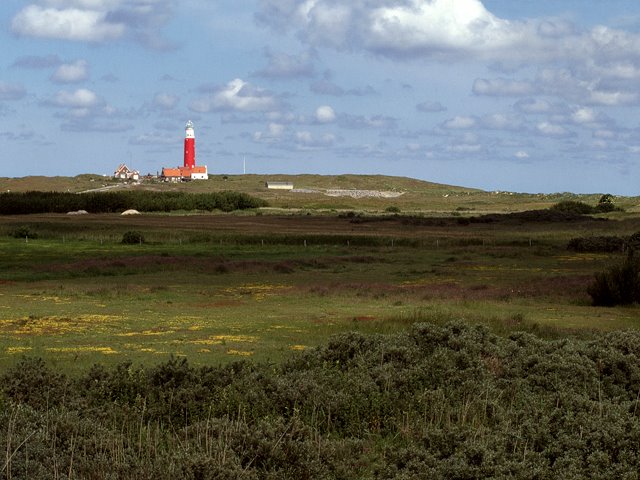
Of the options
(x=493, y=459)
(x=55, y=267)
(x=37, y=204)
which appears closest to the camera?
(x=493, y=459)

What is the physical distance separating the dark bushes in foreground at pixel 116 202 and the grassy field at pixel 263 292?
55.7m

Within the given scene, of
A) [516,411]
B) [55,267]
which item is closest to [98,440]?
[516,411]

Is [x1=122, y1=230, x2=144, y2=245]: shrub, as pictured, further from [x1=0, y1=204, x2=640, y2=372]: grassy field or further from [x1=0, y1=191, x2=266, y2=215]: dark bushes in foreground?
[x1=0, y1=191, x2=266, y2=215]: dark bushes in foreground

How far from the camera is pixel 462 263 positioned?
61.5 metres

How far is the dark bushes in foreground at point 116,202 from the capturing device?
141250 millimetres

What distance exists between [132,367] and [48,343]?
20.0 ft

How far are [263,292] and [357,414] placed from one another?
28187mm

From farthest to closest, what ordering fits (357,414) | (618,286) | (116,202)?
(116,202) → (618,286) → (357,414)

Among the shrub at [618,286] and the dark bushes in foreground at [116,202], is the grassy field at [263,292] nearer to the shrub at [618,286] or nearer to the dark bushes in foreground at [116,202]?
the shrub at [618,286]

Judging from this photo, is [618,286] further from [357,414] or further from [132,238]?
[132,238]

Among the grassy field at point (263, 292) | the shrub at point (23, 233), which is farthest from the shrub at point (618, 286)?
the shrub at point (23, 233)

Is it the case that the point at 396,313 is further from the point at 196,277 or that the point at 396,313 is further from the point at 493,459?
the point at 493,459

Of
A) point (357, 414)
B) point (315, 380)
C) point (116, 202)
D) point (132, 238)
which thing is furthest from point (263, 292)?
point (116, 202)

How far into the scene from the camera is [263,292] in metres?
44.8
